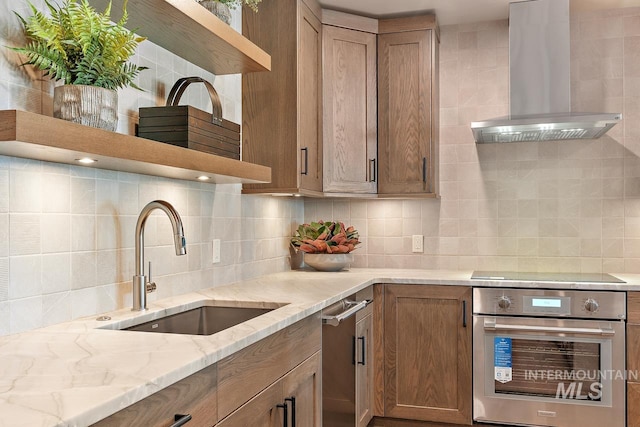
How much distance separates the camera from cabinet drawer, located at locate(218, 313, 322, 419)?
1.46 metres

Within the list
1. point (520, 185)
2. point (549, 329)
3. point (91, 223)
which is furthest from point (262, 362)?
point (520, 185)

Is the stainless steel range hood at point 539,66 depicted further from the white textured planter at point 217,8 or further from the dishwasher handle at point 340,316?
the white textured planter at point 217,8

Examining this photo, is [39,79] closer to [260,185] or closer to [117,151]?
[117,151]

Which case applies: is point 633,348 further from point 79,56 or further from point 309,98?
point 79,56

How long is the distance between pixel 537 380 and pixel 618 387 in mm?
367

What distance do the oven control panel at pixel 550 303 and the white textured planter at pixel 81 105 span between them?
83.6 inches

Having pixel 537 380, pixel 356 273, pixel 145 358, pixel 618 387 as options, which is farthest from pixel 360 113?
pixel 145 358

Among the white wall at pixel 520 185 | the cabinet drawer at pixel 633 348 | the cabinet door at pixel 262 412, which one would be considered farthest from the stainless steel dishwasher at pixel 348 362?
the cabinet drawer at pixel 633 348

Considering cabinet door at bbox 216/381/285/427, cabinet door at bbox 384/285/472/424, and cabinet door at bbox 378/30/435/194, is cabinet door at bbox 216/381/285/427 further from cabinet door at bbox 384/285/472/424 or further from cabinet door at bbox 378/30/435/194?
cabinet door at bbox 378/30/435/194

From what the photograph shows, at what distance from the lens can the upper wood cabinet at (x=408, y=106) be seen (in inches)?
135

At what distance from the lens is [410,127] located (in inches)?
136

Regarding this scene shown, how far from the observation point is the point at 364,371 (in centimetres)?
295

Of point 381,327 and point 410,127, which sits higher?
point 410,127

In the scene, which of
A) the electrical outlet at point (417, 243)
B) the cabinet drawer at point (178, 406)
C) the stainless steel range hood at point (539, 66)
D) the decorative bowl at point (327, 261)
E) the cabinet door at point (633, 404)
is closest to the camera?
the cabinet drawer at point (178, 406)
